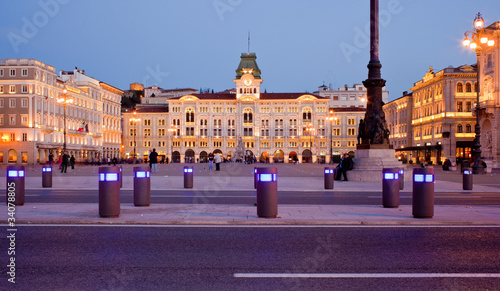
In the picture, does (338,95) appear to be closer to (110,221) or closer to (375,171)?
(375,171)

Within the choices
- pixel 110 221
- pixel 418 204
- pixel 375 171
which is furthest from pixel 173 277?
pixel 375 171

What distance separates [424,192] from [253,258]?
5.38 m

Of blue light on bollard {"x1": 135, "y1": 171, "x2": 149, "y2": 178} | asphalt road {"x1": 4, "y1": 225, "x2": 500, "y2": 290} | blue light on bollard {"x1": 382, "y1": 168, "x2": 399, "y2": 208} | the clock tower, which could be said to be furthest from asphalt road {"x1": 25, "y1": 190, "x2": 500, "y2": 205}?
the clock tower

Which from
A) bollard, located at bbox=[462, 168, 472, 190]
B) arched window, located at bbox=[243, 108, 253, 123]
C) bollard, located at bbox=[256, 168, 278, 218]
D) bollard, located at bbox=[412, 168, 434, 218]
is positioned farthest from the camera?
arched window, located at bbox=[243, 108, 253, 123]

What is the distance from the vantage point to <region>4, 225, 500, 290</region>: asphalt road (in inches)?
221

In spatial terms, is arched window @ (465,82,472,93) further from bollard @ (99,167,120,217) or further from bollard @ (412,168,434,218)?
bollard @ (99,167,120,217)

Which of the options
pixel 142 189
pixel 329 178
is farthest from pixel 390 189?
pixel 329 178

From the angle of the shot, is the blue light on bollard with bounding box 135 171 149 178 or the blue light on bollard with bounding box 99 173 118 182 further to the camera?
the blue light on bollard with bounding box 135 171 149 178

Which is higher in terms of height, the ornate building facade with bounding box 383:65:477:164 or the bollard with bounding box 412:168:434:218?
the ornate building facade with bounding box 383:65:477:164

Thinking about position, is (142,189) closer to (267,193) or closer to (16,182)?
(16,182)

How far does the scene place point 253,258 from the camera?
6.84 metres

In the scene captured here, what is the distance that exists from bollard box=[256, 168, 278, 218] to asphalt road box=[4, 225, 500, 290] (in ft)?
3.79

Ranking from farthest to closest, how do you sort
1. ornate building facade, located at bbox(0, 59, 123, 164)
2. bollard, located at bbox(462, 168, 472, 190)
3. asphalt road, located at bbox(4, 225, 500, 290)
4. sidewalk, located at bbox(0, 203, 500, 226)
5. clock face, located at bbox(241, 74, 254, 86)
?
clock face, located at bbox(241, 74, 254, 86)
ornate building facade, located at bbox(0, 59, 123, 164)
bollard, located at bbox(462, 168, 472, 190)
sidewalk, located at bbox(0, 203, 500, 226)
asphalt road, located at bbox(4, 225, 500, 290)

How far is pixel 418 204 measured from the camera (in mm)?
10719
